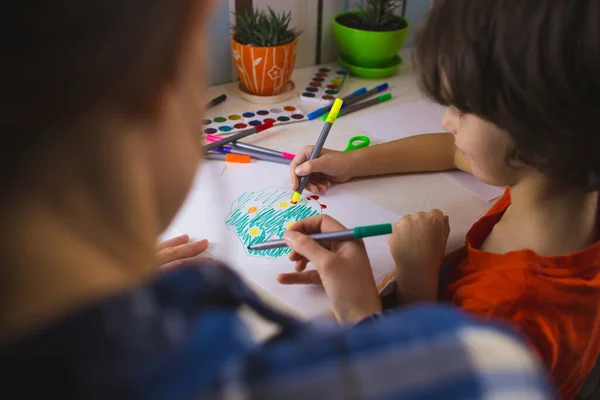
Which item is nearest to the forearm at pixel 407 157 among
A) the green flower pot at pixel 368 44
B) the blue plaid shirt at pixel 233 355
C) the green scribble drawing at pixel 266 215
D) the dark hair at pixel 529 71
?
the green scribble drawing at pixel 266 215

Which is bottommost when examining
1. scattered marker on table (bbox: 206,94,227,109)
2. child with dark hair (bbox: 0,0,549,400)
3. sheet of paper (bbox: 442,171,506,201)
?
sheet of paper (bbox: 442,171,506,201)

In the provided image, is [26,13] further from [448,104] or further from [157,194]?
[448,104]

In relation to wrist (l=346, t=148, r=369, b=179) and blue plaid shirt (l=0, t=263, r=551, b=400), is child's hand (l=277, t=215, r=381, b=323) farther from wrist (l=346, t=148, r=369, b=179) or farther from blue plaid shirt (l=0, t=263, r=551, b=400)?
blue plaid shirt (l=0, t=263, r=551, b=400)

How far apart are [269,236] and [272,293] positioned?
10cm

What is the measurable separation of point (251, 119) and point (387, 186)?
283 mm

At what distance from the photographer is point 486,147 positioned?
1.94 feet

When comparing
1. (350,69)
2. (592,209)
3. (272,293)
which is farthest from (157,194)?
(350,69)

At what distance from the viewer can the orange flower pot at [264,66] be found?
966 millimetres

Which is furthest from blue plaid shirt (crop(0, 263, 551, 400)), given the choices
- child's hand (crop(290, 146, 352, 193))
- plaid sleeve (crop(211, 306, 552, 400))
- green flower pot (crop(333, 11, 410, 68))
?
green flower pot (crop(333, 11, 410, 68))

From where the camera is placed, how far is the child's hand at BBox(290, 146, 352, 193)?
76 centimetres

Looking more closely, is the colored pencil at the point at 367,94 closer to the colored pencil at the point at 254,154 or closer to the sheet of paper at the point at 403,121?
the sheet of paper at the point at 403,121

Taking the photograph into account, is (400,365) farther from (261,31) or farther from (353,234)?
(261,31)

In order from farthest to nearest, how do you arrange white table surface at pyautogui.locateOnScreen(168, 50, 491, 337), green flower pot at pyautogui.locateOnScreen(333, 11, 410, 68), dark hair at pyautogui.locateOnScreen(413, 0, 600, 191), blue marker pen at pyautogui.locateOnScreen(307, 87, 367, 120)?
green flower pot at pyautogui.locateOnScreen(333, 11, 410, 68) < blue marker pen at pyautogui.locateOnScreen(307, 87, 367, 120) < white table surface at pyautogui.locateOnScreen(168, 50, 491, 337) < dark hair at pyautogui.locateOnScreen(413, 0, 600, 191)

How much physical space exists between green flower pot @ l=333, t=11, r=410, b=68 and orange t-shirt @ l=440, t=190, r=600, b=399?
629mm
